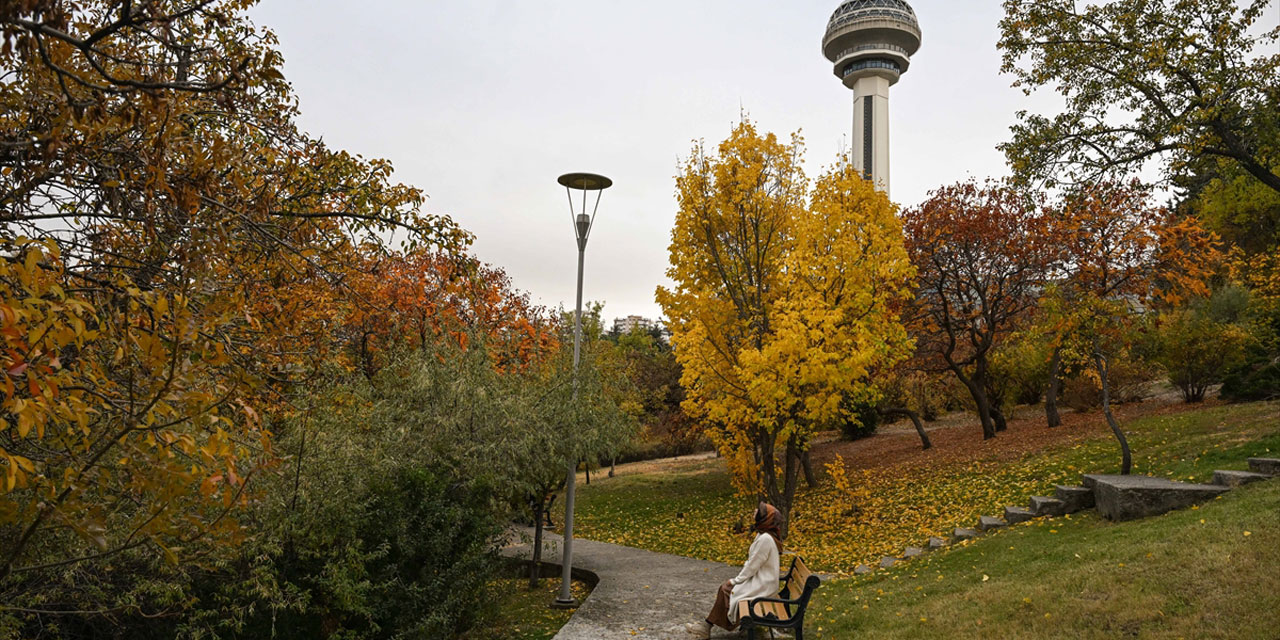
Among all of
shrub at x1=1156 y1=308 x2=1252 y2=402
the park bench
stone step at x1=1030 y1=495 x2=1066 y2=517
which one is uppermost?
shrub at x1=1156 y1=308 x2=1252 y2=402

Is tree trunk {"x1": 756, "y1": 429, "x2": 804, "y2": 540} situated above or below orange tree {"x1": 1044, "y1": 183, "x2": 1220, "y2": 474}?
below

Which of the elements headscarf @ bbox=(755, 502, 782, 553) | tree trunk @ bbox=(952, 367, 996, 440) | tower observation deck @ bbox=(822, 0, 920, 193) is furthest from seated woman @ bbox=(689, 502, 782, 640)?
tower observation deck @ bbox=(822, 0, 920, 193)

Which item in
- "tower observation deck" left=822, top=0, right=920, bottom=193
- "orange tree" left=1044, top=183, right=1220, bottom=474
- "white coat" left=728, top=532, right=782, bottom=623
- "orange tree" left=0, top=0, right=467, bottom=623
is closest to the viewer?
"orange tree" left=0, top=0, right=467, bottom=623

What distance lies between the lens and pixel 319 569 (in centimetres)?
753

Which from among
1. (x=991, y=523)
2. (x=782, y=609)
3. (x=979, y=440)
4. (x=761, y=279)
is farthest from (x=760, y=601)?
(x=979, y=440)

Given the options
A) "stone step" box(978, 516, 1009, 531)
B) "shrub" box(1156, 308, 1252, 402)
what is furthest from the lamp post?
"shrub" box(1156, 308, 1252, 402)

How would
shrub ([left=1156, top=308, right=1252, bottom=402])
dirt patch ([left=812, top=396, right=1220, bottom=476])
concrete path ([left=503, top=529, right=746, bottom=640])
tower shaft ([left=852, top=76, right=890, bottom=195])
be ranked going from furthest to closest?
tower shaft ([left=852, top=76, right=890, bottom=195]) < shrub ([left=1156, top=308, right=1252, bottom=402]) < dirt patch ([left=812, top=396, right=1220, bottom=476]) < concrete path ([left=503, top=529, right=746, bottom=640])

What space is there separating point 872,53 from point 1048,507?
72.1 metres

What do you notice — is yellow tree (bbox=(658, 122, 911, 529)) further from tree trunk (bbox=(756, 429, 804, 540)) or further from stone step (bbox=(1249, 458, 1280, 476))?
Result: stone step (bbox=(1249, 458, 1280, 476))

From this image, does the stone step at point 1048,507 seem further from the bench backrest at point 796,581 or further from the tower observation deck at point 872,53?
the tower observation deck at point 872,53

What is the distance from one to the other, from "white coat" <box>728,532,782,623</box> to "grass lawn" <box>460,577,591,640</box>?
335 centimetres

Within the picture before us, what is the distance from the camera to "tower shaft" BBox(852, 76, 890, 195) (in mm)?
71875

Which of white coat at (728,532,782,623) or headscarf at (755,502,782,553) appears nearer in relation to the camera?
white coat at (728,532,782,623)

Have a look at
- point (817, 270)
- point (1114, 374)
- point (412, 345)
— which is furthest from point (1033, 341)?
point (412, 345)
